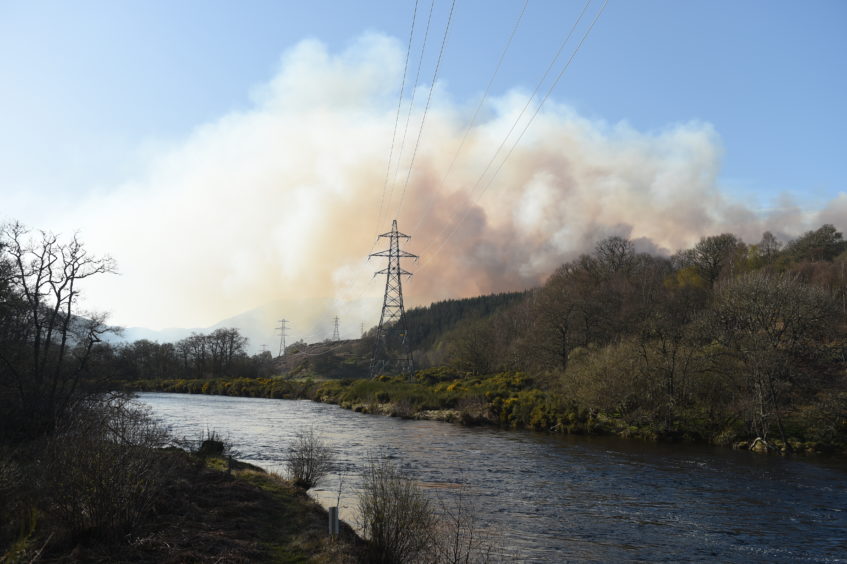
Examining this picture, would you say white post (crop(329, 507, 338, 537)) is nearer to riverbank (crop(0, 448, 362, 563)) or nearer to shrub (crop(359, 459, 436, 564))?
riverbank (crop(0, 448, 362, 563))

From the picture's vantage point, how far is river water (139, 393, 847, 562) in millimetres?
15781

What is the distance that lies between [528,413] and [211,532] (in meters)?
38.6

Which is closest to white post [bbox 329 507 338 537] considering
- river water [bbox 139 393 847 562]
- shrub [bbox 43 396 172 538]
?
river water [bbox 139 393 847 562]

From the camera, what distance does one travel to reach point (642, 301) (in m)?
69.1

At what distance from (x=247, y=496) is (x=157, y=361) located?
406 ft

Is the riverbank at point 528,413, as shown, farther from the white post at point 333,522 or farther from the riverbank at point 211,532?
the white post at point 333,522

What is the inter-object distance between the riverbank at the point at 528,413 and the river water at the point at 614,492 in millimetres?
2767

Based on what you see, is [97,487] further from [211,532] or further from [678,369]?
[678,369]

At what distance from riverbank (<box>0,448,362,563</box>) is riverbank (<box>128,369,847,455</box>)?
30.3 m

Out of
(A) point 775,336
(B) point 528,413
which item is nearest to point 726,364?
(A) point 775,336

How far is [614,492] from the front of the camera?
880 inches

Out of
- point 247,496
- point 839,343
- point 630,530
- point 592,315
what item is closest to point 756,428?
point 839,343

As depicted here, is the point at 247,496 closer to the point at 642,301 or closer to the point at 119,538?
the point at 119,538

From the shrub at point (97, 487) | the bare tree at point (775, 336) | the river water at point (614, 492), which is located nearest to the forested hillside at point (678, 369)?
the bare tree at point (775, 336)
